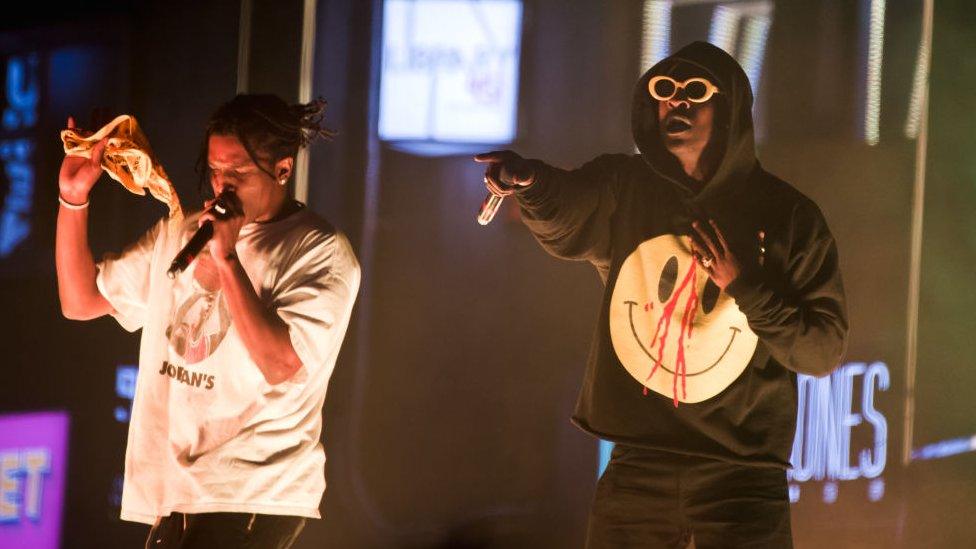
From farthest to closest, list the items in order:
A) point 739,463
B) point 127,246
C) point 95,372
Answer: point 95,372, point 127,246, point 739,463

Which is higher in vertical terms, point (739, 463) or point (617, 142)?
point (617, 142)

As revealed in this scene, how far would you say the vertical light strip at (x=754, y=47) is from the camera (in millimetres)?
3395

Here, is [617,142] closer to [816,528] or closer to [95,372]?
[816,528]

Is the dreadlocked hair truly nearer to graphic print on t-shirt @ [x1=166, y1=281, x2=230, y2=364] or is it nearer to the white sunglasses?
graphic print on t-shirt @ [x1=166, y1=281, x2=230, y2=364]

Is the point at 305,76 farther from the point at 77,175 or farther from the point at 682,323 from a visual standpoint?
the point at 682,323

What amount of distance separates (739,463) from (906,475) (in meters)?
1.40

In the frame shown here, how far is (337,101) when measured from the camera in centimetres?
322

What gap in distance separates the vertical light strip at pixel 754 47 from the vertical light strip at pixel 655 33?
24cm

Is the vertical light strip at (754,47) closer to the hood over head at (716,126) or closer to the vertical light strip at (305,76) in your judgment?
the hood over head at (716,126)

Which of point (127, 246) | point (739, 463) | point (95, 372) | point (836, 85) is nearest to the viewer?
point (739, 463)

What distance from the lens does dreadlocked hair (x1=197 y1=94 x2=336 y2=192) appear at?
2.70 meters

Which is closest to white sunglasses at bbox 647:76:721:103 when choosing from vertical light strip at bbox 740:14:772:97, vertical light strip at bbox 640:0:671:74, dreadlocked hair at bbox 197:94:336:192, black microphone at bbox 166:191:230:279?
vertical light strip at bbox 640:0:671:74

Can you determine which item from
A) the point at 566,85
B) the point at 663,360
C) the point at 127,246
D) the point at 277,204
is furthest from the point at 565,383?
the point at 127,246

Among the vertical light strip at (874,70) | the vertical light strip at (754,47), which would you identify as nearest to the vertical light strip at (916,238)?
the vertical light strip at (874,70)
